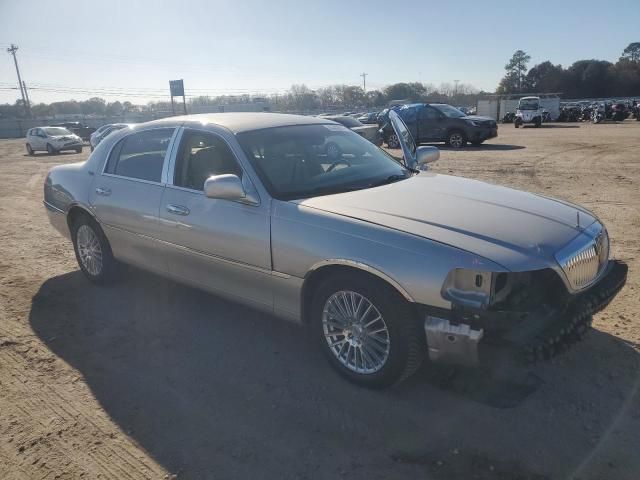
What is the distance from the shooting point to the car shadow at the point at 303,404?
2699 mm

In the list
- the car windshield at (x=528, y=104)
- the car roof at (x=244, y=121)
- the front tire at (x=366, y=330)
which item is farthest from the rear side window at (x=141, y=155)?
the car windshield at (x=528, y=104)

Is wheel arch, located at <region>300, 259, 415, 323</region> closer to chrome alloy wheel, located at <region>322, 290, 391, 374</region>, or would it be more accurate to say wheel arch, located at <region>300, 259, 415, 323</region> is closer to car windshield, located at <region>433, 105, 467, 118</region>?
chrome alloy wheel, located at <region>322, 290, 391, 374</region>

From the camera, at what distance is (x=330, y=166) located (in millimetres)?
4129

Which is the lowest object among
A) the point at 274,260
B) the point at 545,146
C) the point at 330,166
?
the point at 545,146

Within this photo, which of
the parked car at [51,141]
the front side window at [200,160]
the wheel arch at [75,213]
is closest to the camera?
the front side window at [200,160]

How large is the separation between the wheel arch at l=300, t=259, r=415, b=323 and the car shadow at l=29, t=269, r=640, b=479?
0.52m

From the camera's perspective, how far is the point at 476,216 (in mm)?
3234

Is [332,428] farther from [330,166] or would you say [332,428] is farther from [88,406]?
[330,166]

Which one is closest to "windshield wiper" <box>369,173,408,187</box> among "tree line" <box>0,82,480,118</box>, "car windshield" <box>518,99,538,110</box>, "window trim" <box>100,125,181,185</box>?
"window trim" <box>100,125,181,185</box>

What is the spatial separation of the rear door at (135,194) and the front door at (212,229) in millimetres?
179

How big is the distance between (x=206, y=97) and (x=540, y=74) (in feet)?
192

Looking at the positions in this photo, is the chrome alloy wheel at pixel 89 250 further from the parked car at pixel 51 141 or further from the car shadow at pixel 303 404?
the parked car at pixel 51 141

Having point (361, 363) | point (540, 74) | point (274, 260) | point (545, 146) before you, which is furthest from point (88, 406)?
point (540, 74)

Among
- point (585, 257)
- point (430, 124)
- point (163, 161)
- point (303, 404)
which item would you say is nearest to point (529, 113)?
point (430, 124)
